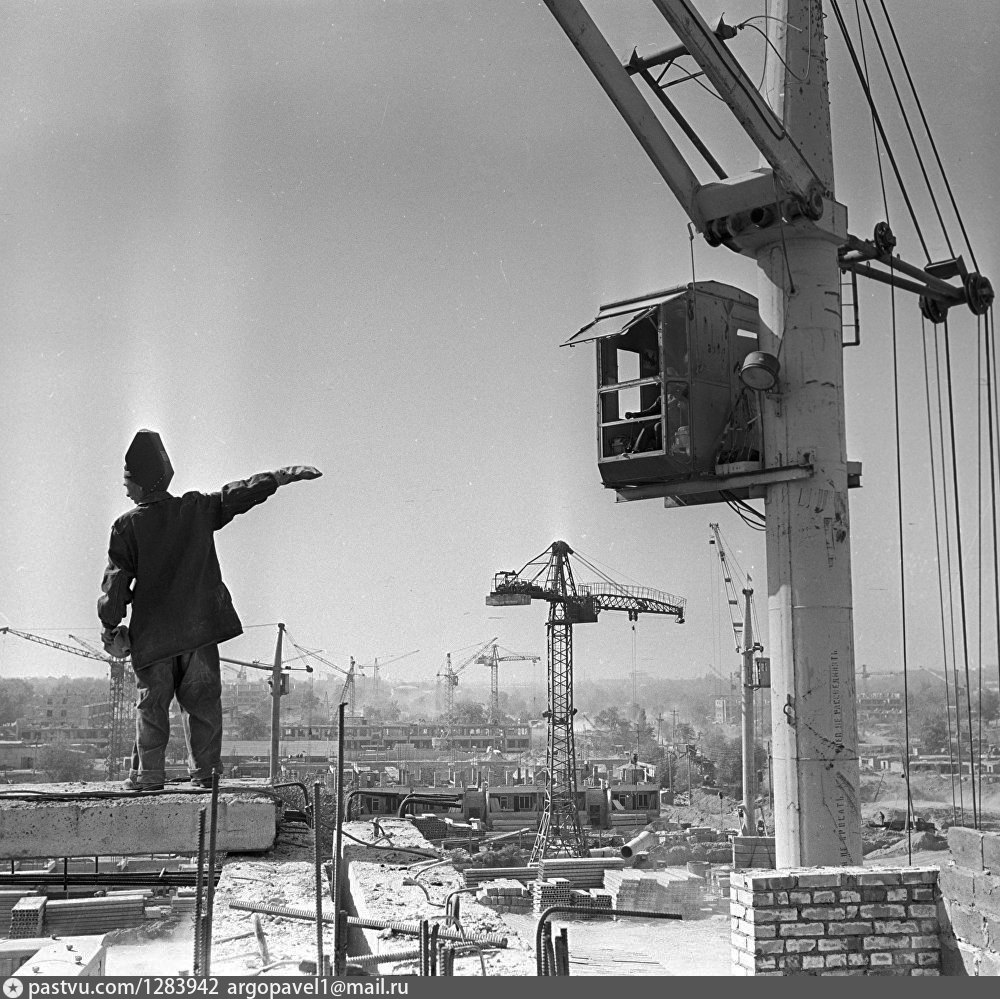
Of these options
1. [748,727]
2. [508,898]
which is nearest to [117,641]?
[508,898]

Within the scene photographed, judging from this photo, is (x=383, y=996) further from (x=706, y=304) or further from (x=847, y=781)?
(x=706, y=304)

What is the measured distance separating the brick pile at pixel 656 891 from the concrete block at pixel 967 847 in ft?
53.5

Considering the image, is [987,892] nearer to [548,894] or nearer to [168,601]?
[168,601]

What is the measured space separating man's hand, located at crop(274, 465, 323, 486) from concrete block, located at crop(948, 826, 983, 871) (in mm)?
4588

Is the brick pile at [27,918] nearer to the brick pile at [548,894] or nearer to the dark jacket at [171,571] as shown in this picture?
the dark jacket at [171,571]

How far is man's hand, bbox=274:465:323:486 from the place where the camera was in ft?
24.5

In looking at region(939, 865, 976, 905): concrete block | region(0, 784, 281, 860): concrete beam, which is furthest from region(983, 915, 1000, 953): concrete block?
region(0, 784, 281, 860): concrete beam

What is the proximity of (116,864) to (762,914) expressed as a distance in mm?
6394

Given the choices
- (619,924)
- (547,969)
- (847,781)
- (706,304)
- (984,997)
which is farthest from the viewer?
(619,924)

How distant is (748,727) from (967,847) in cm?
2785

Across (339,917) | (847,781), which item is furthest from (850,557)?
(339,917)

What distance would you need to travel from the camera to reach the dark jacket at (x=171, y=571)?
25.2 ft

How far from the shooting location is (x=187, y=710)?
780 cm

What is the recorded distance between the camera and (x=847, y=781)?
808 centimetres
